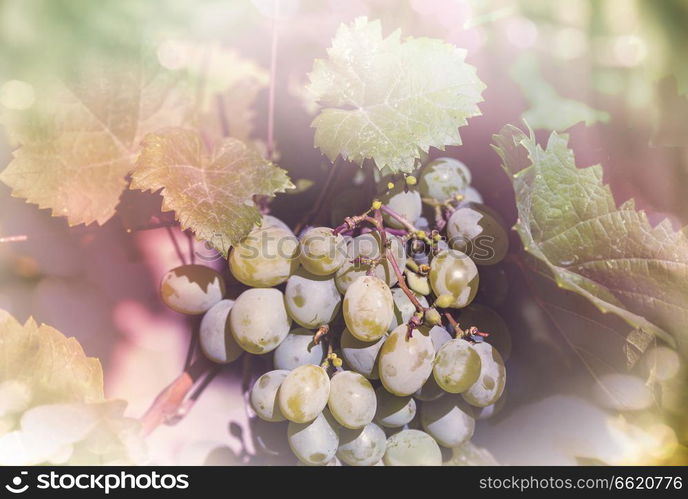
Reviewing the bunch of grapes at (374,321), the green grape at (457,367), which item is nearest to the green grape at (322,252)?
the bunch of grapes at (374,321)

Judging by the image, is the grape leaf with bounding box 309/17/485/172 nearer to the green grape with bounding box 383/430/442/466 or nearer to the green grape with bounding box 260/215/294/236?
the green grape with bounding box 260/215/294/236

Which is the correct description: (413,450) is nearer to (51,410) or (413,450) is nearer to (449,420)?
(449,420)

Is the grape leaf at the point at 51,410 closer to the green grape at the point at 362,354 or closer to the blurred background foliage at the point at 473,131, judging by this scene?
the blurred background foliage at the point at 473,131

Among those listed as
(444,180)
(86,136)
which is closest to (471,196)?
(444,180)

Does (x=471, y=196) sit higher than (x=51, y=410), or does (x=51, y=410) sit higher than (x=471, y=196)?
(x=471, y=196)
